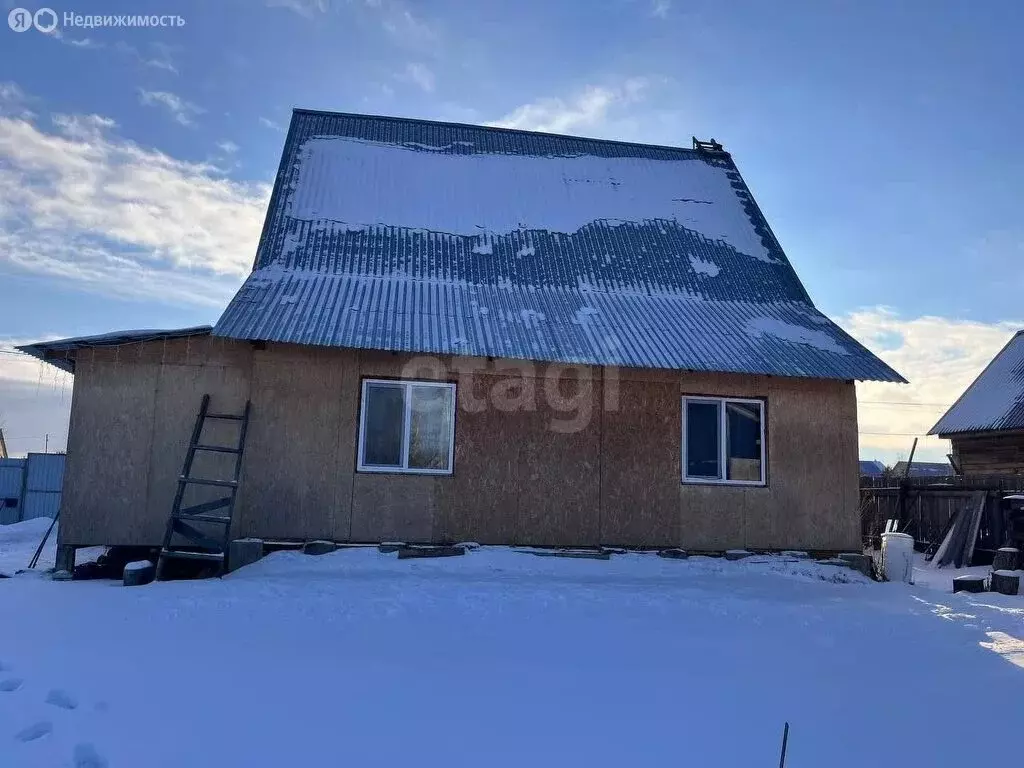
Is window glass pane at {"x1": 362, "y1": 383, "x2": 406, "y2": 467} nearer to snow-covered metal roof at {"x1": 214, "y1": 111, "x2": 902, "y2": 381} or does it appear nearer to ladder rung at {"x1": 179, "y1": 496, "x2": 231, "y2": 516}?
snow-covered metal roof at {"x1": 214, "y1": 111, "x2": 902, "y2": 381}

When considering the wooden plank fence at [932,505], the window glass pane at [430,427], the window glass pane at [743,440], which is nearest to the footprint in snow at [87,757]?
the window glass pane at [430,427]

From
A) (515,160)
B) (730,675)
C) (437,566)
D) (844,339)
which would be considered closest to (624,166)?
(515,160)

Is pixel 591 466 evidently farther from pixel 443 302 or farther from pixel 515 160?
pixel 515 160

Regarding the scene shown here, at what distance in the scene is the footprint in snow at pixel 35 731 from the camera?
449 centimetres

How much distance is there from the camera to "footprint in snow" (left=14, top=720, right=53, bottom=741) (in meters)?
4.49

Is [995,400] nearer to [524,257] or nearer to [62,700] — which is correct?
[524,257]

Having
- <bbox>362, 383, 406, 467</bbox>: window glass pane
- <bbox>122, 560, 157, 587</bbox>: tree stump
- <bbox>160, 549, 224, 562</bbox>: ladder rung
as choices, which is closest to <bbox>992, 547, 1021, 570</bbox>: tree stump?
<bbox>362, 383, 406, 467</bbox>: window glass pane

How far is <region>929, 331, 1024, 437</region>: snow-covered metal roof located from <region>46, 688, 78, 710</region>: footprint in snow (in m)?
22.5

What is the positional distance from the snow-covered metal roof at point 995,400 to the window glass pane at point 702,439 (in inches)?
551

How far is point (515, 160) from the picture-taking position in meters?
15.7

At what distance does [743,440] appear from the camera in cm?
1147

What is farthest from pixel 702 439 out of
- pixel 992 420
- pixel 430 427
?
pixel 992 420

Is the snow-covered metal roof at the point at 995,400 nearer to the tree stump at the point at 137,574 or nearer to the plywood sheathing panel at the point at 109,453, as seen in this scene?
the plywood sheathing panel at the point at 109,453

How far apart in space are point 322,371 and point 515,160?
23.5 feet
